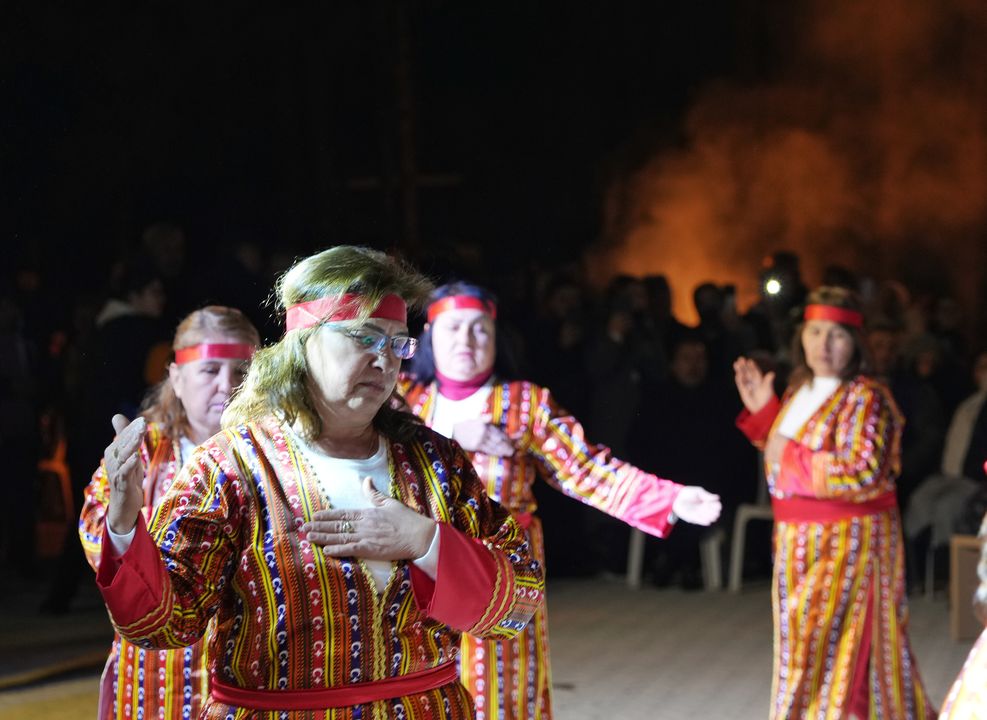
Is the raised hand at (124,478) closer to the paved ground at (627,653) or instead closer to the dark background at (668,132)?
the paved ground at (627,653)

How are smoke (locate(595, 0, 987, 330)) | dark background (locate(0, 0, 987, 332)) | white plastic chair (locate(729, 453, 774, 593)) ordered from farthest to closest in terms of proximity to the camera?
smoke (locate(595, 0, 987, 330)) → dark background (locate(0, 0, 987, 332)) → white plastic chair (locate(729, 453, 774, 593))

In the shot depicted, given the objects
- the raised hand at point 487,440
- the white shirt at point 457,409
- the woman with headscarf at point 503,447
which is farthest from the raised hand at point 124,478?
the white shirt at point 457,409

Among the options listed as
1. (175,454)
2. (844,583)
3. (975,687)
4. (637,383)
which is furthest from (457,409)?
(637,383)

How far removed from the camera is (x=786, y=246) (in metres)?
Answer: 15.7

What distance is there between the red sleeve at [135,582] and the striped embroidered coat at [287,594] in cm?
2

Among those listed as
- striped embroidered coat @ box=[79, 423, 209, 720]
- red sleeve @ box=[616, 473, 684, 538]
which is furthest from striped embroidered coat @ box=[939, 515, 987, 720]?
striped embroidered coat @ box=[79, 423, 209, 720]

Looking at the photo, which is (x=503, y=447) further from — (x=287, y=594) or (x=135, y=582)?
(x=135, y=582)

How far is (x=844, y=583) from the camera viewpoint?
19.3 ft

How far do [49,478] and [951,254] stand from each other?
967 cm

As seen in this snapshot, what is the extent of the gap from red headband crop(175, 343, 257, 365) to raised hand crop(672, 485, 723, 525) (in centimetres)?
134

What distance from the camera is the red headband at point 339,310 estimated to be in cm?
285

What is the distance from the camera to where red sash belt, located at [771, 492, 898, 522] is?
590cm

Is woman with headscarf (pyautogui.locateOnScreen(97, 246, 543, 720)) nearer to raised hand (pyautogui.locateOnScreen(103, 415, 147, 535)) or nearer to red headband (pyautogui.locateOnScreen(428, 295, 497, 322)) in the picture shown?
raised hand (pyautogui.locateOnScreen(103, 415, 147, 535))

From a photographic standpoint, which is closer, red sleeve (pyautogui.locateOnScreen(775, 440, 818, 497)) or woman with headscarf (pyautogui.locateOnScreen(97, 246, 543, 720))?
woman with headscarf (pyautogui.locateOnScreen(97, 246, 543, 720))
